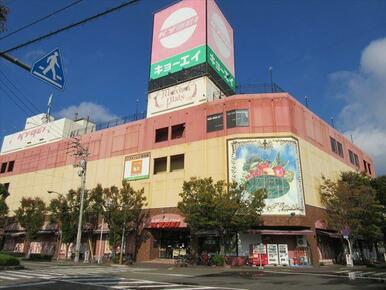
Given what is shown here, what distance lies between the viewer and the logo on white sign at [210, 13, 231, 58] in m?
50.1

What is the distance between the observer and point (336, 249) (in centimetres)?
4319

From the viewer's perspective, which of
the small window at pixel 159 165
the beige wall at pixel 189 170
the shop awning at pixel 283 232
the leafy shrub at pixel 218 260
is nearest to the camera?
the leafy shrub at pixel 218 260

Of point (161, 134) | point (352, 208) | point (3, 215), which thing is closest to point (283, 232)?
point (352, 208)

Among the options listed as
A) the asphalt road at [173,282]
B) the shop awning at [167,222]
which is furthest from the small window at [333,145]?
the asphalt road at [173,282]

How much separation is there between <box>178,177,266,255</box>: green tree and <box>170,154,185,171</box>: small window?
31.3ft

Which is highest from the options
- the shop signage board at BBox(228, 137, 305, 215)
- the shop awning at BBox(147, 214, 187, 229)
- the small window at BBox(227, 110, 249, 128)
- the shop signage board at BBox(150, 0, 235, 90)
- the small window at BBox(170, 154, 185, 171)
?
the shop signage board at BBox(150, 0, 235, 90)

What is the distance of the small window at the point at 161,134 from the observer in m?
45.8

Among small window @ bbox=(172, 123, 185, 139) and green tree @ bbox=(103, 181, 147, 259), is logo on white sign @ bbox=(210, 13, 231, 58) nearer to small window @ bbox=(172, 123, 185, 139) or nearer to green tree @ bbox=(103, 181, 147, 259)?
small window @ bbox=(172, 123, 185, 139)

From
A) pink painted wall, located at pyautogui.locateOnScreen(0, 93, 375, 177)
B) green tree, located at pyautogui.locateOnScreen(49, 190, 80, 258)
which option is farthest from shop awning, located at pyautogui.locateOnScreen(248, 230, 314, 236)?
green tree, located at pyautogui.locateOnScreen(49, 190, 80, 258)

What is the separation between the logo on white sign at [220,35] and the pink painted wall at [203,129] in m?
13.5

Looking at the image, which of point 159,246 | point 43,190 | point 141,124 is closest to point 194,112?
point 141,124

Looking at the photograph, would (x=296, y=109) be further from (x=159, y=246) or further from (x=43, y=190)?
(x=43, y=190)

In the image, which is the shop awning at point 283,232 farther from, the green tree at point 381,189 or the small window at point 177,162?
the green tree at point 381,189

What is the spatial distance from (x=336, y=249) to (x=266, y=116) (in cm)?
1923
